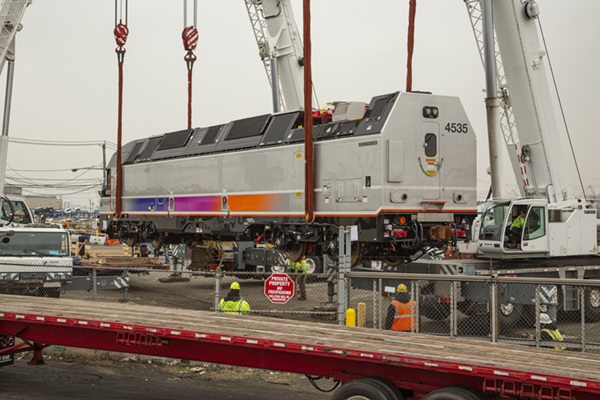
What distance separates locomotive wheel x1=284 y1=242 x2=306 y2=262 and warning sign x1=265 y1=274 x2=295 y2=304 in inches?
209

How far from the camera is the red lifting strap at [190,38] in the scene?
28.3 meters

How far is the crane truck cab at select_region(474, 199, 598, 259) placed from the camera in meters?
19.1

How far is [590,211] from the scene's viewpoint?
798 inches

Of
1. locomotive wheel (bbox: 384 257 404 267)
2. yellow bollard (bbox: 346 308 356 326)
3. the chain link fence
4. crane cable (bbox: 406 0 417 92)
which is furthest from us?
crane cable (bbox: 406 0 417 92)

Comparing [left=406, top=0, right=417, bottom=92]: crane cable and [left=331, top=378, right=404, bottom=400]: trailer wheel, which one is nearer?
[left=331, top=378, right=404, bottom=400]: trailer wheel

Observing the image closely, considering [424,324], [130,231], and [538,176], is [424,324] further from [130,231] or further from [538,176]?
[130,231]

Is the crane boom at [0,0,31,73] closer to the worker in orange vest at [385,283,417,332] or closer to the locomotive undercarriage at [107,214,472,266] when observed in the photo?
the locomotive undercarriage at [107,214,472,266]

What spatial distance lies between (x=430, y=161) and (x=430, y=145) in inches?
15.3

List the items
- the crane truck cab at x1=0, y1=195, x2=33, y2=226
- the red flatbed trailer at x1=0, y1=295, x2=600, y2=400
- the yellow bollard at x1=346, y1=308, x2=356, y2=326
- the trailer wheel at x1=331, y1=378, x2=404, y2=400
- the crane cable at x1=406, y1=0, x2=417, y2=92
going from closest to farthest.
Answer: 1. the red flatbed trailer at x1=0, y1=295, x2=600, y2=400
2. the trailer wheel at x1=331, y1=378, x2=404, y2=400
3. the yellow bollard at x1=346, y1=308, x2=356, y2=326
4. the crane cable at x1=406, y1=0, x2=417, y2=92
5. the crane truck cab at x1=0, y1=195, x2=33, y2=226

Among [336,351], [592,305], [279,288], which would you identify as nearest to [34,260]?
[279,288]

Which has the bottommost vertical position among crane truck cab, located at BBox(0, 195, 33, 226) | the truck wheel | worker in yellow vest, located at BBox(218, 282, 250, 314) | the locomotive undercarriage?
the truck wheel

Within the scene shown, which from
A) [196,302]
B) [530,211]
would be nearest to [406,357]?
[530,211]

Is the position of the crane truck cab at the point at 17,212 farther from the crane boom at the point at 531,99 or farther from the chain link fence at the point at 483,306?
the crane boom at the point at 531,99

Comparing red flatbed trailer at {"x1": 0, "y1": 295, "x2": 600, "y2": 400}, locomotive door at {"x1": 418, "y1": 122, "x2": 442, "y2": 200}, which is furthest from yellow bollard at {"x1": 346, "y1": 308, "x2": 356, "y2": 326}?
locomotive door at {"x1": 418, "y1": 122, "x2": 442, "y2": 200}
